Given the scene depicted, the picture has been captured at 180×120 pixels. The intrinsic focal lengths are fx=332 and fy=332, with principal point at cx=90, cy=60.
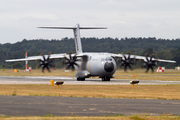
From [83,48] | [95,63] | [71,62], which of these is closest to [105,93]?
[95,63]

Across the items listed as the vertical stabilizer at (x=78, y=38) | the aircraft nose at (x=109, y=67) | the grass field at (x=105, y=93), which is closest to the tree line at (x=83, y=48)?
the vertical stabilizer at (x=78, y=38)

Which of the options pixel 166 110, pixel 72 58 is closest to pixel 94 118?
pixel 166 110

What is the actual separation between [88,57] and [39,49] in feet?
227

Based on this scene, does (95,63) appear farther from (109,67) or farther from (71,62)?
(71,62)

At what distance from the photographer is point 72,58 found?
49.8 m

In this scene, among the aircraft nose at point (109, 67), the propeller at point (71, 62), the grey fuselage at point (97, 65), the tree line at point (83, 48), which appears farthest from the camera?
the tree line at point (83, 48)

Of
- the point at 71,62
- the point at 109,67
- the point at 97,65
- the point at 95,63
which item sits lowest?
the point at 109,67

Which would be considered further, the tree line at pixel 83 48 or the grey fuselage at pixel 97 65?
the tree line at pixel 83 48

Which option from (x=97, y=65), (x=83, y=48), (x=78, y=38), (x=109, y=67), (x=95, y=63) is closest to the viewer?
(x=109, y=67)

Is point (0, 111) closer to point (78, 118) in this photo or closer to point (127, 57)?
point (78, 118)

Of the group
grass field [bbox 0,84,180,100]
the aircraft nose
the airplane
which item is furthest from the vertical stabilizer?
grass field [bbox 0,84,180,100]

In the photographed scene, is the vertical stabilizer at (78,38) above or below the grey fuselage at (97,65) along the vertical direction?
above

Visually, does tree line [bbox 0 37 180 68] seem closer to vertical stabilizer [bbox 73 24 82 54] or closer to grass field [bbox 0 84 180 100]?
vertical stabilizer [bbox 73 24 82 54]

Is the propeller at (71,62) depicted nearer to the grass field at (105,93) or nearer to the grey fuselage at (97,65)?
the grey fuselage at (97,65)
